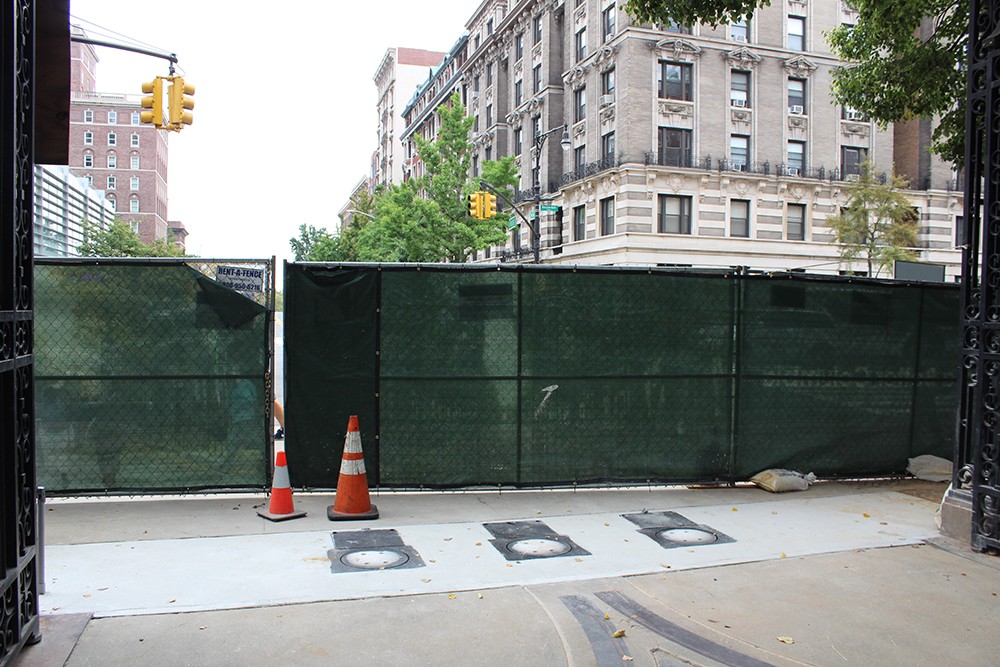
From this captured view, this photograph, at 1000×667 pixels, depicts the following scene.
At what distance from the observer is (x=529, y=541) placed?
6.60 m

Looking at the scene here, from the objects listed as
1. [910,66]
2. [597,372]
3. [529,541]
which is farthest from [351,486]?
[910,66]

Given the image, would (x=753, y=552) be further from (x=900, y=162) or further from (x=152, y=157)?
(x=152, y=157)

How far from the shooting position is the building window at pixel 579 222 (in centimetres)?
4422

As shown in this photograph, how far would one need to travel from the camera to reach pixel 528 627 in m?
4.79

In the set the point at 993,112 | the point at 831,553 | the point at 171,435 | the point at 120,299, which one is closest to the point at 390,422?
the point at 171,435

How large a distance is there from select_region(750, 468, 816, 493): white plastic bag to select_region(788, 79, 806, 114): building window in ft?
123

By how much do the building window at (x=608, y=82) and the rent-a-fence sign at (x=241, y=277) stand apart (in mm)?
36188

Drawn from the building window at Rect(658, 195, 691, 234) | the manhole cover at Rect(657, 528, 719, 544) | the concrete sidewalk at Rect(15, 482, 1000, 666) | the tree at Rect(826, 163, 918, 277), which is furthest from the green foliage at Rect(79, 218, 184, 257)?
the manhole cover at Rect(657, 528, 719, 544)

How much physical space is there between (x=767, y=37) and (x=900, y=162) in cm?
1165

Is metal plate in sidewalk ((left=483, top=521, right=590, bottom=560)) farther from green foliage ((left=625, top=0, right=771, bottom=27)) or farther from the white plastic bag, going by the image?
green foliage ((left=625, top=0, right=771, bottom=27))

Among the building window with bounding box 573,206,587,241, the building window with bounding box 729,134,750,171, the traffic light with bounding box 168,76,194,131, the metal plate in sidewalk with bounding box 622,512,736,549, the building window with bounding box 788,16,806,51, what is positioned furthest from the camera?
the building window with bounding box 573,206,587,241

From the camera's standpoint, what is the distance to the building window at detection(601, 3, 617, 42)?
134 feet

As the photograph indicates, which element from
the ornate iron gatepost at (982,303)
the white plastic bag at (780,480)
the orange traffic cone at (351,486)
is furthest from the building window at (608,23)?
the orange traffic cone at (351,486)

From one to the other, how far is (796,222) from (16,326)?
42.4 m
